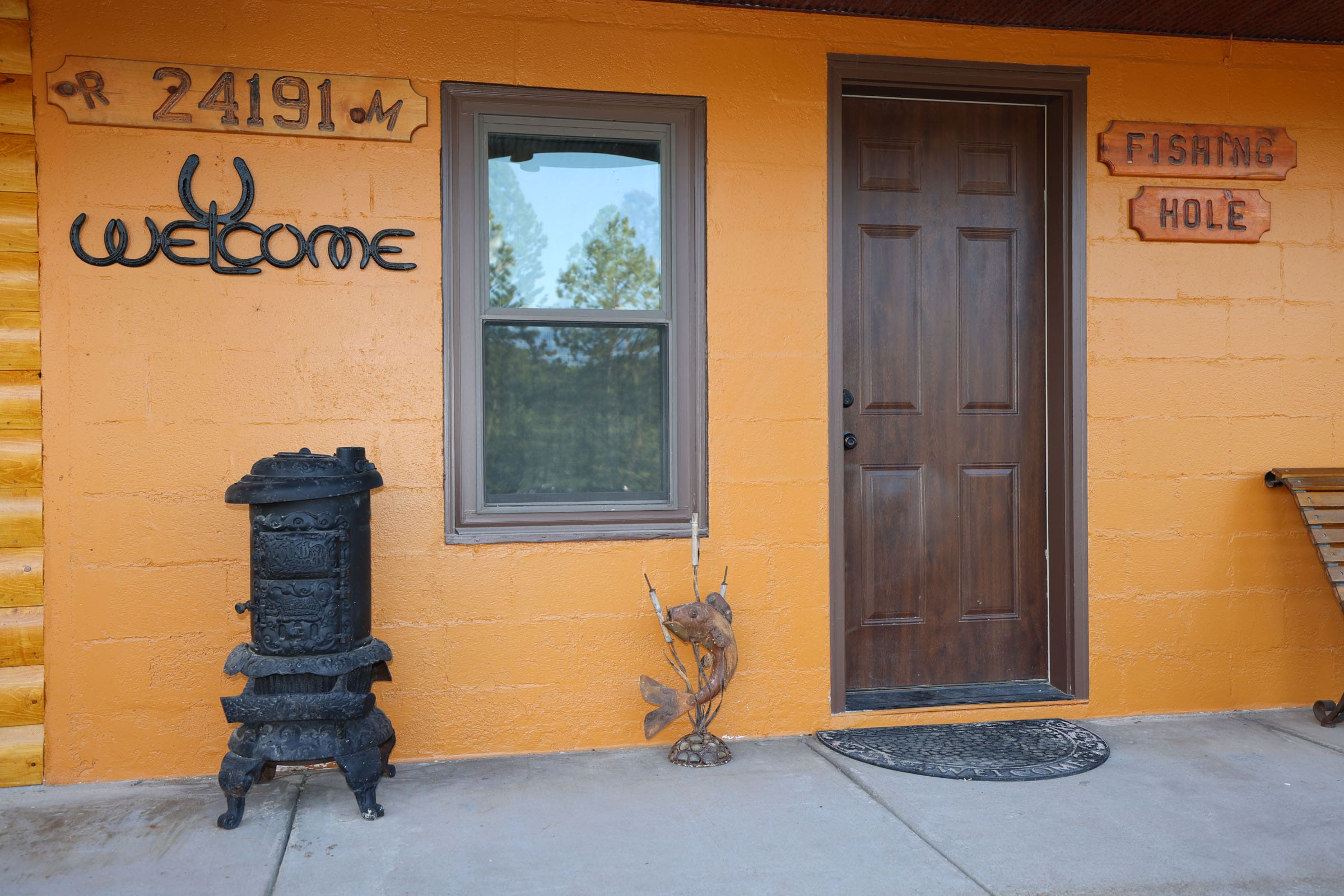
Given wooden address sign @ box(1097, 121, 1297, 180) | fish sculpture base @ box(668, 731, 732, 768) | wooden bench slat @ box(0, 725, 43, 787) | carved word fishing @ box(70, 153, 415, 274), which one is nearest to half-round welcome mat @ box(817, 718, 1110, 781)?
fish sculpture base @ box(668, 731, 732, 768)

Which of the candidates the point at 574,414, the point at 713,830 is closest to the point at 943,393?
the point at 574,414

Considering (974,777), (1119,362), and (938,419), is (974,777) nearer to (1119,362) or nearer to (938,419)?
(938,419)

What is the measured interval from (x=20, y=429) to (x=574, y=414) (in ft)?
6.31

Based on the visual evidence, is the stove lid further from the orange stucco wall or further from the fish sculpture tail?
the fish sculpture tail

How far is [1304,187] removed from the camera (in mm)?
4371

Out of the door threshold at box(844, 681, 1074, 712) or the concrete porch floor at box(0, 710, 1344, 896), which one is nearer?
the concrete porch floor at box(0, 710, 1344, 896)

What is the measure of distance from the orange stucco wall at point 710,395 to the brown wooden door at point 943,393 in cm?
27

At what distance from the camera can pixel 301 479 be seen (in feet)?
10.4

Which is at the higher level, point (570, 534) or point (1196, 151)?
point (1196, 151)

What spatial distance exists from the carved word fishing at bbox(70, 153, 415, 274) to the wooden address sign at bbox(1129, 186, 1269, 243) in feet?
9.81

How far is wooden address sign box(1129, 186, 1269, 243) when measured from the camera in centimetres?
423

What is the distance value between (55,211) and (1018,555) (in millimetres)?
3969

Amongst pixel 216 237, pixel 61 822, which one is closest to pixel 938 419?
pixel 216 237

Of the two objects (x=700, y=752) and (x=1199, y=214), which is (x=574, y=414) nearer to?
(x=700, y=752)
